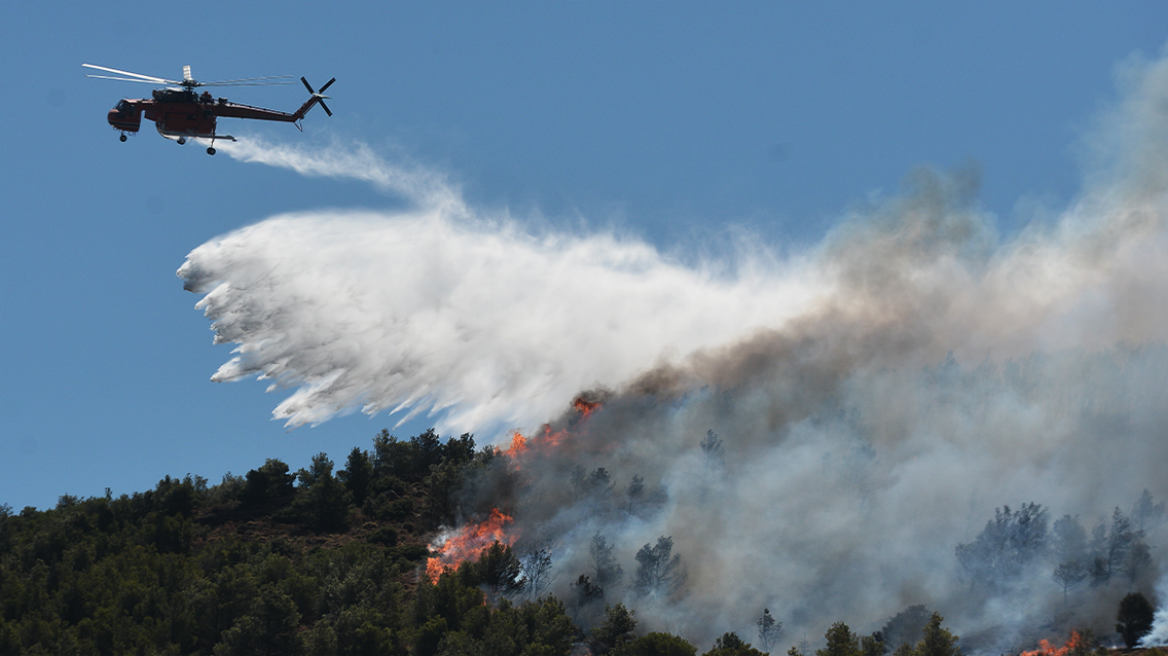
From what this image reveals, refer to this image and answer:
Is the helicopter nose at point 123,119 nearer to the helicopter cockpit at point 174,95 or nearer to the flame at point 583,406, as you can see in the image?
the helicopter cockpit at point 174,95

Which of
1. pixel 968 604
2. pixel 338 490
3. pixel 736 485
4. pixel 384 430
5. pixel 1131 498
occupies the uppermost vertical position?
pixel 384 430

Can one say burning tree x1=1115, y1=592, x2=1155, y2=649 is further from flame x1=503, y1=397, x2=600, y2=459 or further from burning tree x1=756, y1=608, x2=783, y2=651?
flame x1=503, y1=397, x2=600, y2=459

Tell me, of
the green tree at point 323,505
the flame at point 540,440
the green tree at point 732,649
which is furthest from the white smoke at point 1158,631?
the green tree at point 323,505

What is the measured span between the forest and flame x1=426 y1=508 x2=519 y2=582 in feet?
2.72

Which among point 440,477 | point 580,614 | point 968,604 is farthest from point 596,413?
point 968,604

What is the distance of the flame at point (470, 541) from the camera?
110312mm

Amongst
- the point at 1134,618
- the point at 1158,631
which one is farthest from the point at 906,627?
the point at 1158,631

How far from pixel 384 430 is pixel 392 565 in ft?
157

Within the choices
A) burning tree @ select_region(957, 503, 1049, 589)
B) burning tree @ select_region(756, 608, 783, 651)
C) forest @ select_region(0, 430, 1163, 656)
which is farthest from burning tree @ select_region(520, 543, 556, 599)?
burning tree @ select_region(957, 503, 1049, 589)

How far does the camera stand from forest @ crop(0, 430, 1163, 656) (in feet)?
262

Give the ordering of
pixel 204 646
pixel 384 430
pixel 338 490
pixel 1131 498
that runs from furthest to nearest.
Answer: pixel 384 430 → pixel 338 490 → pixel 1131 498 → pixel 204 646

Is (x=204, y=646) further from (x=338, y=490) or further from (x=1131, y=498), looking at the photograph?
(x=1131, y=498)

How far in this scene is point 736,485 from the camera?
119812 mm

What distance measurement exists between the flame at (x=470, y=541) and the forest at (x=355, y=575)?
828mm
